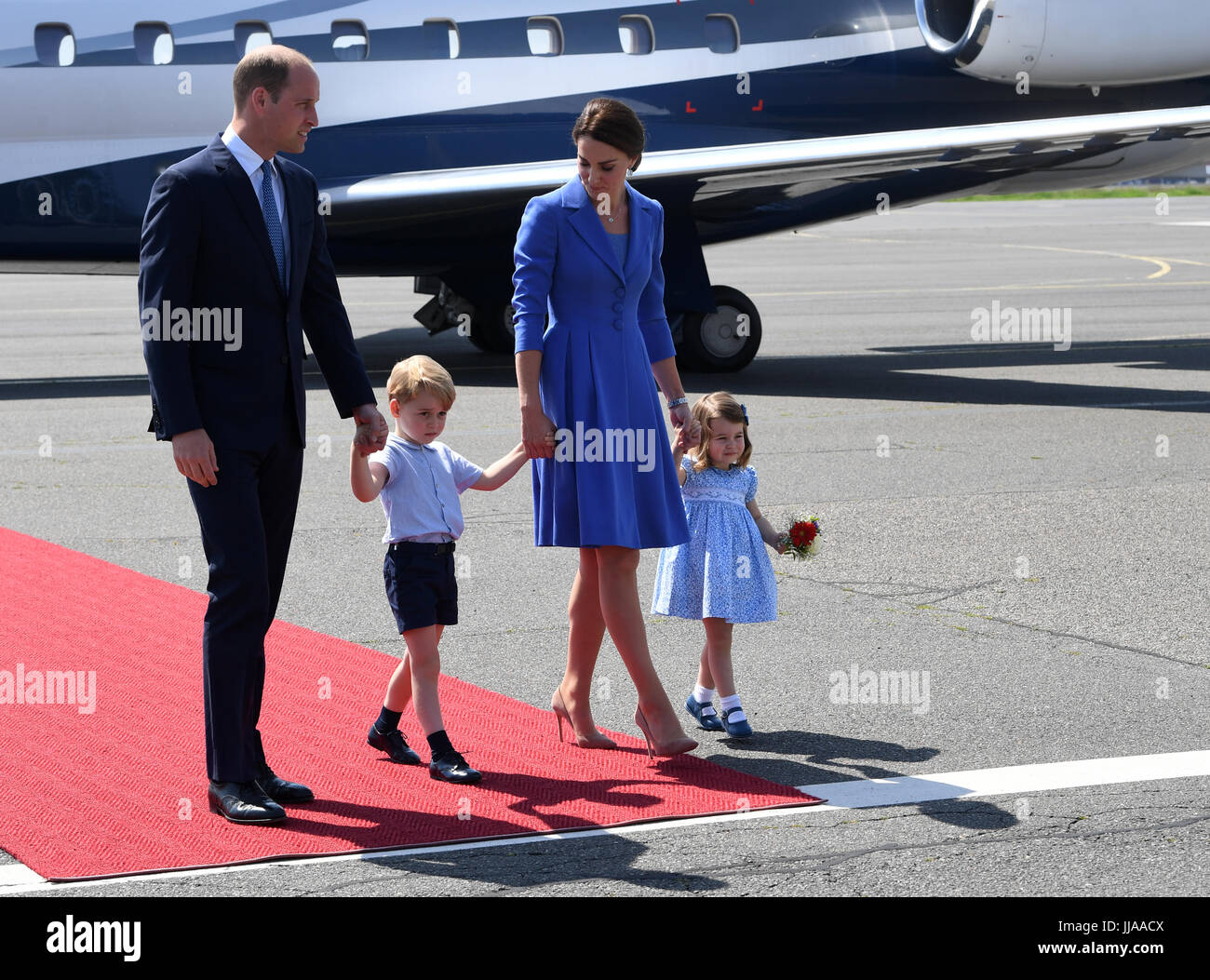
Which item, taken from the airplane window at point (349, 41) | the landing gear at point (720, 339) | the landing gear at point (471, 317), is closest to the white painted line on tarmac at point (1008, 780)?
the landing gear at point (720, 339)

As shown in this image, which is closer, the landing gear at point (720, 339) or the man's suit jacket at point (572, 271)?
the man's suit jacket at point (572, 271)

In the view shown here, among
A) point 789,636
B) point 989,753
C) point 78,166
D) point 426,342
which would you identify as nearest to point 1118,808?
point 989,753

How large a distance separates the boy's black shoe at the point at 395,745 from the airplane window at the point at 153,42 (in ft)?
35.5

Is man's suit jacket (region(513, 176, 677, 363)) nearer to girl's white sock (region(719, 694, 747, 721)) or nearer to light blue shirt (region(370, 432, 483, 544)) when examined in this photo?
light blue shirt (region(370, 432, 483, 544))

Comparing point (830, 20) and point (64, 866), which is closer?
point (64, 866)

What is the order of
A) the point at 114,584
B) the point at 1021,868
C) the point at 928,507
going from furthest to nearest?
the point at 928,507 < the point at 114,584 < the point at 1021,868

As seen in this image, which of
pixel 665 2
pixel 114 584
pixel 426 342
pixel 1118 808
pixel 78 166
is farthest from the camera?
pixel 426 342

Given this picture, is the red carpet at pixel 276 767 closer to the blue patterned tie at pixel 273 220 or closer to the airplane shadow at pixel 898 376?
the blue patterned tie at pixel 273 220

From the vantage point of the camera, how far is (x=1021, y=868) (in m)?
4.09

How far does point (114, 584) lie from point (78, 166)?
26.1 feet

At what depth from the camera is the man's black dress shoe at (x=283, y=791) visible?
4680 mm

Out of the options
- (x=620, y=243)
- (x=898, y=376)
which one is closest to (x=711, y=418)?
(x=620, y=243)

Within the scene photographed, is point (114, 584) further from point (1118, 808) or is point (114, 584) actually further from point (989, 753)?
point (1118, 808)

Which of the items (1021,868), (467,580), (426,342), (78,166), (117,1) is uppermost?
(117,1)
